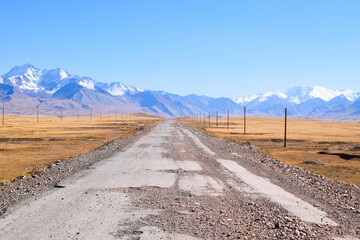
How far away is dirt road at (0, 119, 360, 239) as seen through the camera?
7414 mm

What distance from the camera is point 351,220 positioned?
880cm

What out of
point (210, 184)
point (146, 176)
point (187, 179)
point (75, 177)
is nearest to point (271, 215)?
point (210, 184)

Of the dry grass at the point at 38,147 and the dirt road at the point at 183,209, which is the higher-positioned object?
the dirt road at the point at 183,209

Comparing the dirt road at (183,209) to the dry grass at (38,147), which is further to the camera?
the dry grass at (38,147)

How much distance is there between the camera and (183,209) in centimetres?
916

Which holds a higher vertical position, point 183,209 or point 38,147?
point 183,209

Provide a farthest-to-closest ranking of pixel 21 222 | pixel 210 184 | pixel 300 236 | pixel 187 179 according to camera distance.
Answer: pixel 187 179 < pixel 210 184 < pixel 21 222 < pixel 300 236

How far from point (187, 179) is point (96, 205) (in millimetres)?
5129

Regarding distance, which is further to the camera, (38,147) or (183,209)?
(38,147)

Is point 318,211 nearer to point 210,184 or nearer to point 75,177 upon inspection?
point 210,184

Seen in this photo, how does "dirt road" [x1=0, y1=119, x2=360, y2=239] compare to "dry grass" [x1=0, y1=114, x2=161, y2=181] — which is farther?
"dry grass" [x1=0, y1=114, x2=161, y2=181]

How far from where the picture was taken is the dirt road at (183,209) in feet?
24.3

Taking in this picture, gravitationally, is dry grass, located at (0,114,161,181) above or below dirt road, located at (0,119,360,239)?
below

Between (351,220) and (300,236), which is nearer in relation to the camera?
(300,236)
